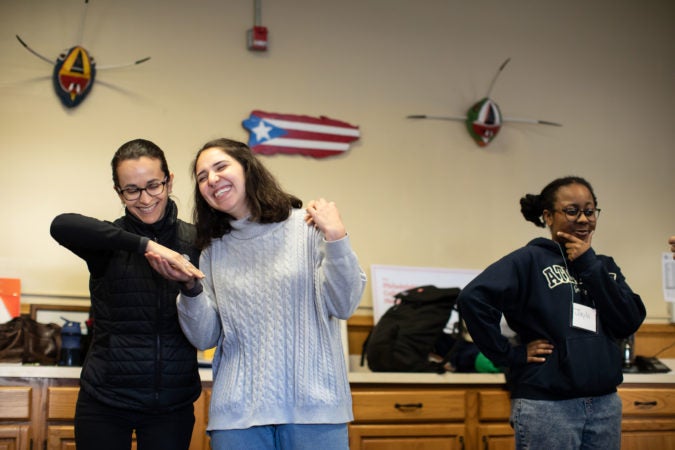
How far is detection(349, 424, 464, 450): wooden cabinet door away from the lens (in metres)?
3.40

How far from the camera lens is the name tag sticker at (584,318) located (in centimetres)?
234

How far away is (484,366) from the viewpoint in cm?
359

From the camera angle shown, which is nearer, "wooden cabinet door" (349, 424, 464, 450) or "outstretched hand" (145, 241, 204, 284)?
"outstretched hand" (145, 241, 204, 284)

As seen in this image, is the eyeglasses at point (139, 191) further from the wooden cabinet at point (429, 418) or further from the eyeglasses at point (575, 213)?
the wooden cabinet at point (429, 418)

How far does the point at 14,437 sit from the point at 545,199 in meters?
2.35

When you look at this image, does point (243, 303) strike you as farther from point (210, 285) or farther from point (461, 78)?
point (461, 78)

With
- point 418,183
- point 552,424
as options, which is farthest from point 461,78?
A: point 552,424

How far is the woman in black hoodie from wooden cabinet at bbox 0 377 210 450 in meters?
1.77

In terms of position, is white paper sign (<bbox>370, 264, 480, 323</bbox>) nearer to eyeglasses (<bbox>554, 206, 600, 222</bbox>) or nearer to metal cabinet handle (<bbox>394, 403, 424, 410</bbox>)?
metal cabinet handle (<bbox>394, 403, 424, 410</bbox>)

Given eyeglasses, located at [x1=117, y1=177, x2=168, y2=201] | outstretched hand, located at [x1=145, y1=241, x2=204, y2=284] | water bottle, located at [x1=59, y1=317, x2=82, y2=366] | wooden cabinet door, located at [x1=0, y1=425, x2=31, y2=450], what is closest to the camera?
outstretched hand, located at [x1=145, y1=241, x2=204, y2=284]

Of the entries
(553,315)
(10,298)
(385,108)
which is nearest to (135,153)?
(553,315)

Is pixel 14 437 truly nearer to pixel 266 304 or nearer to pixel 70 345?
pixel 70 345

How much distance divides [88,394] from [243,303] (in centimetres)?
53

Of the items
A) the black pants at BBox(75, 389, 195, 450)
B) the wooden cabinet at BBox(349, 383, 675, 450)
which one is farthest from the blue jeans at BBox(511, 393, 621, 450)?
the wooden cabinet at BBox(349, 383, 675, 450)
